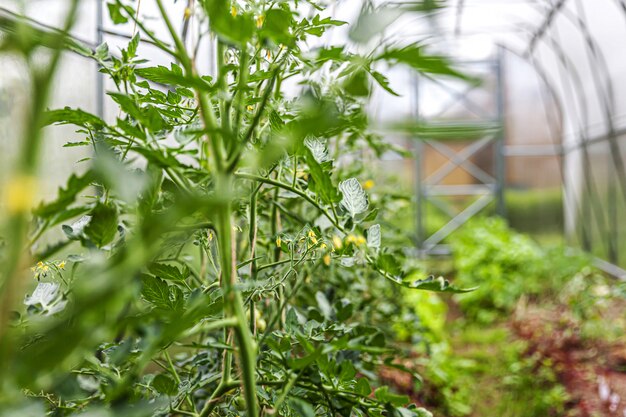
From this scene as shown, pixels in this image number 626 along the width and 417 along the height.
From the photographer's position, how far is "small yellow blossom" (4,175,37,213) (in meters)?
0.30

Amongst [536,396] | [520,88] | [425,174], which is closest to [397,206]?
[536,396]

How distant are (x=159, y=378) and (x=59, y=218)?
0.81ft

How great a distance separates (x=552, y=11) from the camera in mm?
5777

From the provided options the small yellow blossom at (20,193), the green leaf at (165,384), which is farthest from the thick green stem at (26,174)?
Answer: the green leaf at (165,384)

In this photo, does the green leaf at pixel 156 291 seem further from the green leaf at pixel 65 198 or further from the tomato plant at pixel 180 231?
the green leaf at pixel 65 198

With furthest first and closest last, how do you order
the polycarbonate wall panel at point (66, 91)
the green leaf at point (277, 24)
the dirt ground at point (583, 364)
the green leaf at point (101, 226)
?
the dirt ground at point (583, 364) → the polycarbonate wall panel at point (66, 91) → the green leaf at point (101, 226) → the green leaf at point (277, 24)

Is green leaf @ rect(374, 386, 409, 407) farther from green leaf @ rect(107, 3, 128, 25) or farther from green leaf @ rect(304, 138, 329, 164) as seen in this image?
green leaf @ rect(107, 3, 128, 25)

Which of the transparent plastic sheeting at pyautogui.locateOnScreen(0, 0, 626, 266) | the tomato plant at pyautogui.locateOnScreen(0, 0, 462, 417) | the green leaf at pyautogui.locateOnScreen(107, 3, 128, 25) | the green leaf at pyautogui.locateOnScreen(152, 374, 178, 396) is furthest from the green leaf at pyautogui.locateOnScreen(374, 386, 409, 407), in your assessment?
the transparent plastic sheeting at pyautogui.locateOnScreen(0, 0, 626, 266)

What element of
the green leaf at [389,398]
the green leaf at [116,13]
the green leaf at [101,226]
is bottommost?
the green leaf at [389,398]

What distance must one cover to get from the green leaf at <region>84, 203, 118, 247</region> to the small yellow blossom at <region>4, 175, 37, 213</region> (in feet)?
0.68

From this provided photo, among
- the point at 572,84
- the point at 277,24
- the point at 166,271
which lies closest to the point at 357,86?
the point at 277,24

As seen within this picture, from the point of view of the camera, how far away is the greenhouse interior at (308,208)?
0.34 meters

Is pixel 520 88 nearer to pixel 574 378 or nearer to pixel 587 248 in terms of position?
pixel 587 248

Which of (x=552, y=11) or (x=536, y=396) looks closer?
(x=536, y=396)
